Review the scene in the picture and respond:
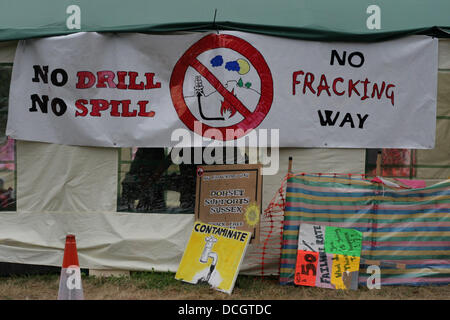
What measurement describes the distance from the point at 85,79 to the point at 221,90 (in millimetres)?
1526

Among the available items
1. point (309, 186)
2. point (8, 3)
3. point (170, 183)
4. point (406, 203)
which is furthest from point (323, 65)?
point (8, 3)

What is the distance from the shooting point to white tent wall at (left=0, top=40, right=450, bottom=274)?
6.02 metres

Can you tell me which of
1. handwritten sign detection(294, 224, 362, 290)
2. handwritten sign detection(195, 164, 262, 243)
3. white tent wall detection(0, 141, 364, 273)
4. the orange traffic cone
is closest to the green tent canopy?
white tent wall detection(0, 141, 364, 273)

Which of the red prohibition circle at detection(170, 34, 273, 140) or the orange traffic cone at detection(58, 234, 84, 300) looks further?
the red prohibition circle at detection(170, 34, 273, 140)

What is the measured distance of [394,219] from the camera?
5809 millimetres

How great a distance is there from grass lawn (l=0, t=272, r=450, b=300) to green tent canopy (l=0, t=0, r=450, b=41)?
2692 mm

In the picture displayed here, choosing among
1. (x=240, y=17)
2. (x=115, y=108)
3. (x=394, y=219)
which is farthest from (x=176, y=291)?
(x=240, y=17)

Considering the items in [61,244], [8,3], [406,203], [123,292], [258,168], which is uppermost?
[8,3]

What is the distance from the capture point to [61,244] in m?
6.03

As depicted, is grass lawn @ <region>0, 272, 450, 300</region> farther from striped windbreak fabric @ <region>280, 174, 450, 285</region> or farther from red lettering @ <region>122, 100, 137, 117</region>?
red lettering @ <region>122, 100, 137, 117</region>

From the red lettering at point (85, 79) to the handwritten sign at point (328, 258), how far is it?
2817 mm

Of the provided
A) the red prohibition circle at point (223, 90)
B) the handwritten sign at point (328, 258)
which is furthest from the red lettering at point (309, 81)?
the handwritten sign at point (328, 258)

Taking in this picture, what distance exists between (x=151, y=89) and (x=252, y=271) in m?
2.34

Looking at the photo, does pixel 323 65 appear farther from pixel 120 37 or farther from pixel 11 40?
pixel 11 40
